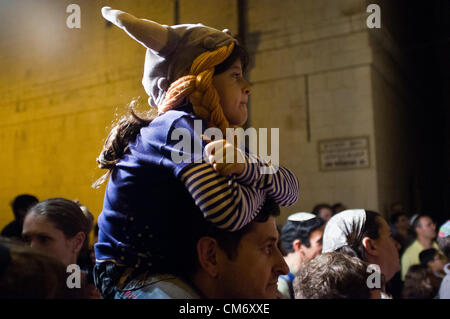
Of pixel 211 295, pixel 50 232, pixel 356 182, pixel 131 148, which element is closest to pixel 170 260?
pixel 211 295

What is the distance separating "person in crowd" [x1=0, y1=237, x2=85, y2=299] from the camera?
87 cm

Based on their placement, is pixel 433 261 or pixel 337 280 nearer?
pixel 337 280

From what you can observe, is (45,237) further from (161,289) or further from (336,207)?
(336,207)

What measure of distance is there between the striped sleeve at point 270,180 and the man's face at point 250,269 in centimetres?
12

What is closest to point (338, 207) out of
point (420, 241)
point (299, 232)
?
point (420, 241)

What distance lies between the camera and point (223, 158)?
1187 millimetres

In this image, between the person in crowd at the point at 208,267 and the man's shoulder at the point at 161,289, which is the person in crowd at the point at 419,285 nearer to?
the person in crowd at the point at 208,267

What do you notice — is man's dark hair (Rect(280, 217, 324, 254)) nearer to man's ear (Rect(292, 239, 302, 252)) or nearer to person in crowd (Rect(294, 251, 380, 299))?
man's ear (Rect(292, 239, 302, 252))

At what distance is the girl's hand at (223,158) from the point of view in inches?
46.6

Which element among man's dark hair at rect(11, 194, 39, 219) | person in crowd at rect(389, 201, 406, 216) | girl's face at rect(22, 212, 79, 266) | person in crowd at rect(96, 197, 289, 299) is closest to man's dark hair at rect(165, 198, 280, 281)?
person in crowd at rect(96, 197, 289, 299)

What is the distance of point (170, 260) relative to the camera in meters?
1.35

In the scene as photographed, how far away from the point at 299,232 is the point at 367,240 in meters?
1.12
